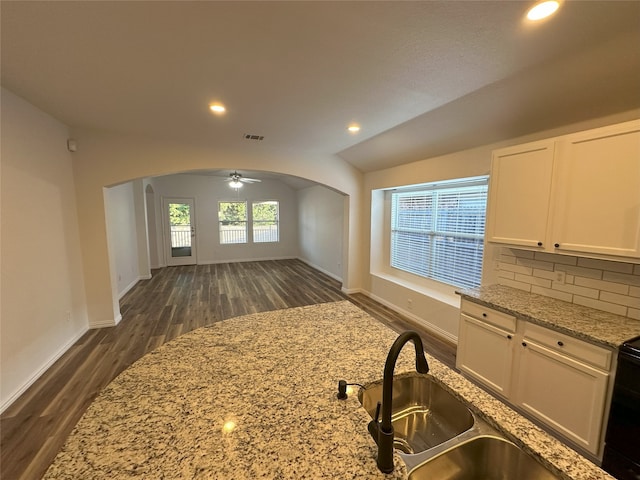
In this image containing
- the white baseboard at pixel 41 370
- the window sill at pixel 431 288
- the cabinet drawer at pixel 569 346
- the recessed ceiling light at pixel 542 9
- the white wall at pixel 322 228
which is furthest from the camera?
the white wall at pixel 322 228

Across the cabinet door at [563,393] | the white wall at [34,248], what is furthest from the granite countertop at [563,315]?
the white wall at [34,248]

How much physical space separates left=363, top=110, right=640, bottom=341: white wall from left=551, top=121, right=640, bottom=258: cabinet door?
45 centimetres

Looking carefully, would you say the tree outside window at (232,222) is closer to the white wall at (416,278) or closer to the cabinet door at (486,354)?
the white wall at (416,278)

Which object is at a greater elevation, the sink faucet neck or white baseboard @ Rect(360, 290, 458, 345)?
the sink faucet neck

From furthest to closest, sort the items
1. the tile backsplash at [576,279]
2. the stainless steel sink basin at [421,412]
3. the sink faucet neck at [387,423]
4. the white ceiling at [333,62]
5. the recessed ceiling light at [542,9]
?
the tile backsplash at [576,279] < the white ceiling at [333,62] < the recessed ceiling light at [542,9] < the stainless steel sink basin at [421,412] < the sink faucet neck at [387,423]

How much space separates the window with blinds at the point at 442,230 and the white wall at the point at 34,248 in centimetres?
453

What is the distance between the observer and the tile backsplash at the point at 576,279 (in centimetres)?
192

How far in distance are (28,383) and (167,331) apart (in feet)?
4.39

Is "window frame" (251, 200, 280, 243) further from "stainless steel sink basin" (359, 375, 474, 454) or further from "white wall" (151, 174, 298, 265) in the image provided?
"stainless steel sink basin" (359, 375, 474, 454)

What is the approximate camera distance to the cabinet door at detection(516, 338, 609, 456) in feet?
5.39

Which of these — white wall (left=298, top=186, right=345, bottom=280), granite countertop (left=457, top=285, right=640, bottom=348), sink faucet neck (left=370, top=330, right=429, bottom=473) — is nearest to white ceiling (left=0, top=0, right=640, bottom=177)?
granite countertop (left=457, top=285, right=640, bottom=348)

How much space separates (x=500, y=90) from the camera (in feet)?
6.91

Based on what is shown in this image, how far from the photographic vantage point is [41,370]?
2.64 metres

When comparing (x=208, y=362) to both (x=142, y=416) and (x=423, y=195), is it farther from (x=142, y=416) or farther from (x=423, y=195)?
(x=423, y=195)
